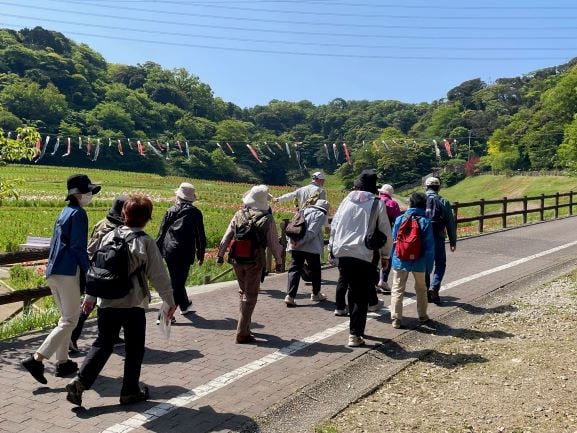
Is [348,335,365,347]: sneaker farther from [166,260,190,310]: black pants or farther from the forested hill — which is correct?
the forested hill

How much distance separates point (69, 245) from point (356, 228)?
279 cm

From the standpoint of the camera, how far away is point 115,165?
70500 millimetres

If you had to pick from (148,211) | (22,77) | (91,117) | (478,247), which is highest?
(22,77)

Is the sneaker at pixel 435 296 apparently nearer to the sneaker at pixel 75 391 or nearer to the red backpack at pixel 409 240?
the red backpack at pixel 409 240

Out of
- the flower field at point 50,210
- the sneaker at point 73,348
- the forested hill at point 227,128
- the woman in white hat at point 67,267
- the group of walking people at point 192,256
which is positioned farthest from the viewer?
the forested hill at point 227,128

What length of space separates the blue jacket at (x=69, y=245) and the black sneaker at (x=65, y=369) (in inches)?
34.3

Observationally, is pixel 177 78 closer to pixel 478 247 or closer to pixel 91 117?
pixel 91 117

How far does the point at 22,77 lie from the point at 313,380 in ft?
330

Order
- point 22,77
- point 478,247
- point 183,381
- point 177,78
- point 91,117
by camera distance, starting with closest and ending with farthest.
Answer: point 183,381, point 478,247, point 91,117, point 22,77, point 177,78

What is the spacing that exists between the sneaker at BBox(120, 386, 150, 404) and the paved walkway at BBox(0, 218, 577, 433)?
6cm

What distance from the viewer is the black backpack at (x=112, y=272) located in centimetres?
399

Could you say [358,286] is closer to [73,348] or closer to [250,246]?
[250,246]

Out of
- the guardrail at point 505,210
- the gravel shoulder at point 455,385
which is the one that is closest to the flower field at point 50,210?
the gravel shoulder at point 455,385

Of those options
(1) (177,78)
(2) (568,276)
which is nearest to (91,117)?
(1) (177,78)
